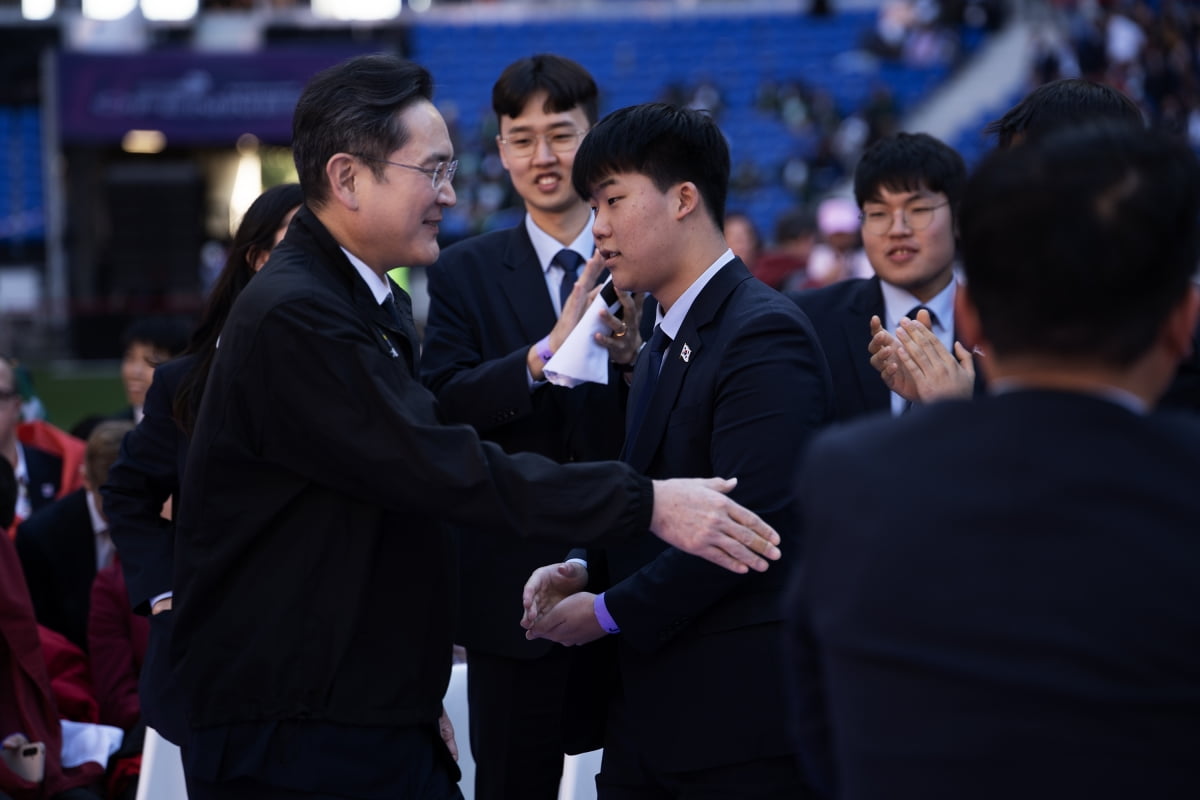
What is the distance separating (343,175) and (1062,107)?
1243 millimetres

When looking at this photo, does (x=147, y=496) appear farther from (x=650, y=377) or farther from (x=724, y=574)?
(x=724, y=574)

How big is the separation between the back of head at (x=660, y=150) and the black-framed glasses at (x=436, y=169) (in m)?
0.28

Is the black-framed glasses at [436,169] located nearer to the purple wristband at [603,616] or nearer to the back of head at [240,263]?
Answer: the purple wristband at [603,616]

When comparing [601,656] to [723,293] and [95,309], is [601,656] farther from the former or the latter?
[95,309]

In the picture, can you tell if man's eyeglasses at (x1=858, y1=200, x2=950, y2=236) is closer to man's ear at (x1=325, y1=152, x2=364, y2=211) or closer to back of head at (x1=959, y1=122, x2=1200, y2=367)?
man's ear at (x1=325, y1=152, x2=364, y2=211)

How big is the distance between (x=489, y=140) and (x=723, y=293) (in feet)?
65.8

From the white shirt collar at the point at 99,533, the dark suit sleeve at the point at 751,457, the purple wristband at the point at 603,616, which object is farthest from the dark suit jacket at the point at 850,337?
the white shirt collar at the point at 99,533

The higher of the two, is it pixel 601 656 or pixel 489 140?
pixel 489 140

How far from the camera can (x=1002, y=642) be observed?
1334 millimetres

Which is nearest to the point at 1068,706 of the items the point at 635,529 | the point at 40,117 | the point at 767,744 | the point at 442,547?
the point at 635,529

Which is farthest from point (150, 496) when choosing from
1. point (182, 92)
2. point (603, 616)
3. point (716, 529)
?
point (182, 92)

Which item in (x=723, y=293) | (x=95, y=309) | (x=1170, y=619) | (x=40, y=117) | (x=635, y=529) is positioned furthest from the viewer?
(x=40, y=117)

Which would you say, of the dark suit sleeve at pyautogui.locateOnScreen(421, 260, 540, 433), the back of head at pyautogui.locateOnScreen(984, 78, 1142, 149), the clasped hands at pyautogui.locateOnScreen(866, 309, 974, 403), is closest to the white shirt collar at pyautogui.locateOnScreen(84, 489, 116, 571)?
the dark suit sleeve at pyautogui.locateOnScreen(421, 260, 540, 433)

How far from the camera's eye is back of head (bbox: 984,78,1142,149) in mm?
2471
